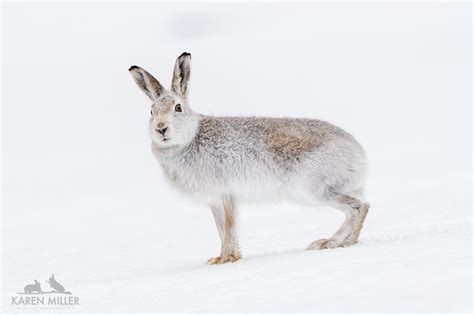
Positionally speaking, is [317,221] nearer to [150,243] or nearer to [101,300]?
[150,243]

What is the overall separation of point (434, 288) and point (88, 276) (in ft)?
13.2

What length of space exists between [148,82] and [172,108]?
350 millimetres

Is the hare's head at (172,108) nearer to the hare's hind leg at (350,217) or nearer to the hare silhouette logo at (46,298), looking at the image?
the hare's hind leg at (350,217)

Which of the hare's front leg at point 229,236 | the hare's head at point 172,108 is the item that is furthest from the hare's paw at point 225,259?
the hare's head at point 172,108

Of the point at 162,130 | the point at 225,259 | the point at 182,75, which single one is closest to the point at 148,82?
the point at 182,75

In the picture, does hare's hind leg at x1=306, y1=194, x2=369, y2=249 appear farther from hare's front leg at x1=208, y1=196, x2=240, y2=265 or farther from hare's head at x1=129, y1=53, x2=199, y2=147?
hare's head at x1=129, y1=53, x2=199, y2=147

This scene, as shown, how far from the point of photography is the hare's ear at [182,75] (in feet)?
24.6

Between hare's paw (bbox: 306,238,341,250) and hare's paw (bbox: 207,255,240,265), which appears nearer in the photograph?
hare's paw (bbox: 306,238,341,250)

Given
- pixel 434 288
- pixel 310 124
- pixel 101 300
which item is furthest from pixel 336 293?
pixel 310 124

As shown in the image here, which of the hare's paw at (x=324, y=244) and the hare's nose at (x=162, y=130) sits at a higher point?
the hare's nose at (x=162, y=130)

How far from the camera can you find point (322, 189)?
23.7ft

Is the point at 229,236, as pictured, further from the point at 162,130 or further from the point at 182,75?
the point at 182,75

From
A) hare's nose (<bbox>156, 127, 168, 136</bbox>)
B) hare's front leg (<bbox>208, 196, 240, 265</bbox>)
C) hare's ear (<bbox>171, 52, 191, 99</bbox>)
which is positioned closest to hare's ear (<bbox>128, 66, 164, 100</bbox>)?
hare's ear (<bbox>171, 52, 191, 99</bbox>)

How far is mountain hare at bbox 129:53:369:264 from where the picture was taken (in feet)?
23.8
